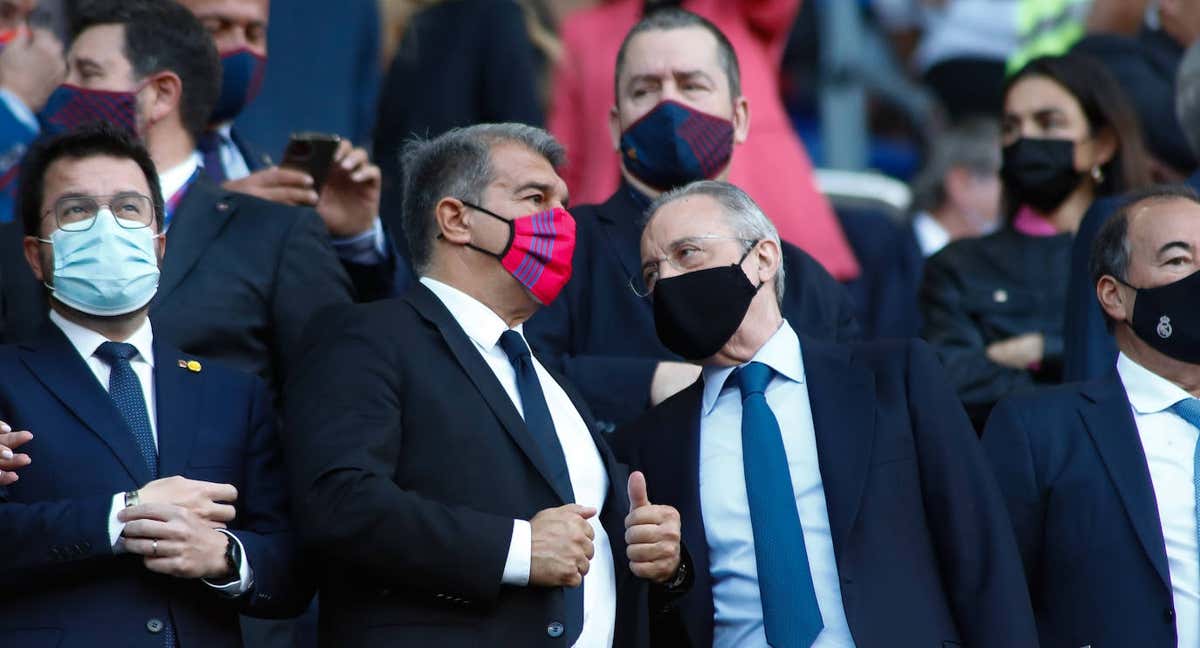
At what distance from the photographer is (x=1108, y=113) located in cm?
713

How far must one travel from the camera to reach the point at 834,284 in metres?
6.13

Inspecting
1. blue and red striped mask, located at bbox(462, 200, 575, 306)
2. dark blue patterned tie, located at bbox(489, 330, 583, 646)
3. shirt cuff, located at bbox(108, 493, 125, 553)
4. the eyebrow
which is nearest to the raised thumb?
dark blue patterned tie, located at bbox(489, 330, 583, 646)

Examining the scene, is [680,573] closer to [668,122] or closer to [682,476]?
[682,476]

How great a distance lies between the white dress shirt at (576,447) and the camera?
4848mm

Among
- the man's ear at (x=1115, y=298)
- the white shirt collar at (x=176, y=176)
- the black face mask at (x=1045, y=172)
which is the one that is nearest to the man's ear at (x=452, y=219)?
the white shirt collar at (x=176, y=176)

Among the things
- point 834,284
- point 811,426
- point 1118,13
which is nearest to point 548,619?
point 811,426

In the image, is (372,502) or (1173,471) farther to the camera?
(1173,471)

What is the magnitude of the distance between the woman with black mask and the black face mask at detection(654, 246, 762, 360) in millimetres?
1574

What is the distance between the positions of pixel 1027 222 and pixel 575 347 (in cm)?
220

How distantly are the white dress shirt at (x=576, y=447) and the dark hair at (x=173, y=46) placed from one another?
142 centimetres

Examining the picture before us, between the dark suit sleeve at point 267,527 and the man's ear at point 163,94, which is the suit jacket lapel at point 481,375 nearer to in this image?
the dark suit sleeve at point 267,527

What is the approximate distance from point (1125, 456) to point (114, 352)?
2.85 metres

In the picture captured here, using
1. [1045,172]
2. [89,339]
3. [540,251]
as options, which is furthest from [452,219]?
[1045,172]

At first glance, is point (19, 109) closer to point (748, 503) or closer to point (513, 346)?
point (513, 346)
